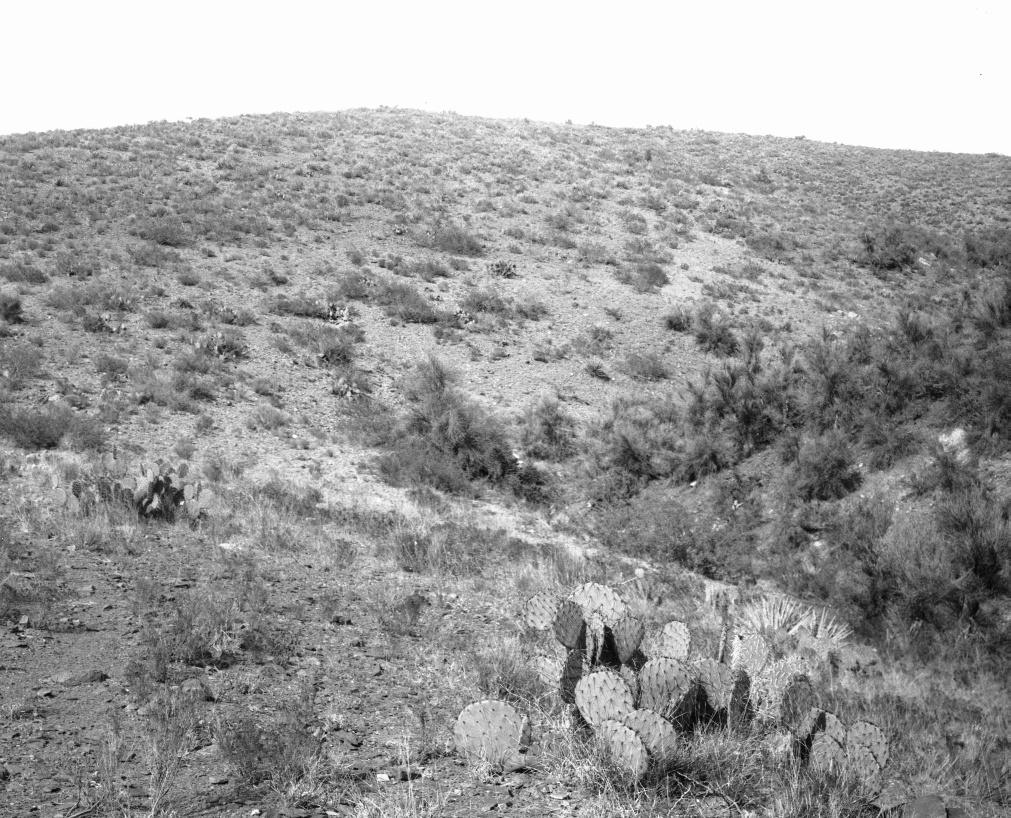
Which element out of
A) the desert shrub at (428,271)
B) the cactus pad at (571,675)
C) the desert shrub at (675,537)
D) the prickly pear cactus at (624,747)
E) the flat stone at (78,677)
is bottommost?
the desert shrub at (675,537)

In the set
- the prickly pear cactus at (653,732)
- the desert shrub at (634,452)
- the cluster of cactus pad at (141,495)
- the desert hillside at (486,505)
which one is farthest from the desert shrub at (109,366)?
the prickly pear cactus at (653,732)

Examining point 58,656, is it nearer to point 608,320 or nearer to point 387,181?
point 608,320

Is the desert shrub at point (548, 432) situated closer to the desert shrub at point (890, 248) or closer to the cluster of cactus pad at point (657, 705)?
the cluster of cactus pad at point (657, 705)

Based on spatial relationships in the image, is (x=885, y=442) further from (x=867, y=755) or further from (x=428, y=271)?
(x=428, y=271)

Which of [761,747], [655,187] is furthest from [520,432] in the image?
[655,187]

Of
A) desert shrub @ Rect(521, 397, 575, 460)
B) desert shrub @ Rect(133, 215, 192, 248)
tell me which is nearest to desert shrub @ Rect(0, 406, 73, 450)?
desert shrub @ Rect(521, 397, 575, 460)

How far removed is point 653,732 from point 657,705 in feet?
1.65

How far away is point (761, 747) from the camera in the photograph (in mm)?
4977

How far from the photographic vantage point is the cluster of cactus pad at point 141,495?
10516mm

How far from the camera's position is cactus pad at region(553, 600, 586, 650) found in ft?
19.1

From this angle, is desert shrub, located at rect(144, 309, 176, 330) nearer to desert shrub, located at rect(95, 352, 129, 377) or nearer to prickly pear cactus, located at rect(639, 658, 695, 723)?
desert shrub, located at rect(95, 352, 129, 377)

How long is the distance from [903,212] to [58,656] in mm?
38768

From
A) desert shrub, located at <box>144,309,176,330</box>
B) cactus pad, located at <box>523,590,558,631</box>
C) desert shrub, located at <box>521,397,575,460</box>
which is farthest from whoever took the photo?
desert shrub, located at <box>144,309,176,330</box>

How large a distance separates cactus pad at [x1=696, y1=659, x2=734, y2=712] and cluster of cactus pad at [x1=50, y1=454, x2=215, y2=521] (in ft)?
25.5
